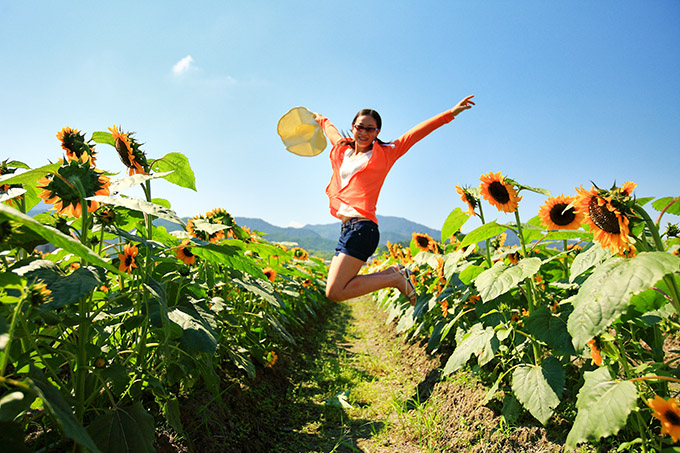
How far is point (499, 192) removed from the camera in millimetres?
2168

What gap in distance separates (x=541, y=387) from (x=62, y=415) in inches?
68.1

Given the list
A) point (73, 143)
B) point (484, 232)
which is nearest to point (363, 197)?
point (484, 232)

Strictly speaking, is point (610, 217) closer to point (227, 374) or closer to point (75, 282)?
point (75, 282)

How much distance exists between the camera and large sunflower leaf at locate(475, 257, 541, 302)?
1.65m

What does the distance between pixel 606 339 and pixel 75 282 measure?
5.77 feet

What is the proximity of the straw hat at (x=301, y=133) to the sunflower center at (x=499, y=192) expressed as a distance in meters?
2.55

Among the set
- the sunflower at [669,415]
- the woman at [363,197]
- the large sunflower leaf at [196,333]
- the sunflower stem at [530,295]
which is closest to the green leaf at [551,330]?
the sunflower stem at [530,295]

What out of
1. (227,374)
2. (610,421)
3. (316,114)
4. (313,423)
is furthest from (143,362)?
(316,114)

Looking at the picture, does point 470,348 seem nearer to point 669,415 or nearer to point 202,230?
point 669,415

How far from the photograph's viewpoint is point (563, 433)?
1776 millimetres

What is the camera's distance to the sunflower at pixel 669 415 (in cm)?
114

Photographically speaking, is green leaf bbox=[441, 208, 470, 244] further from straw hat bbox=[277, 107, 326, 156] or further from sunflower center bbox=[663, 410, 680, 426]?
straw hat bbox=[277, 107, 326, 156]

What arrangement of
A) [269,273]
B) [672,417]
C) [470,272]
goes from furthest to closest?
[269,273] → [470,272] → [672,417]

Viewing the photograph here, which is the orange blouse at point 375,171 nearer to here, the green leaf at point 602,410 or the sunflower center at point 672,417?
the green leaf at point 602,410
